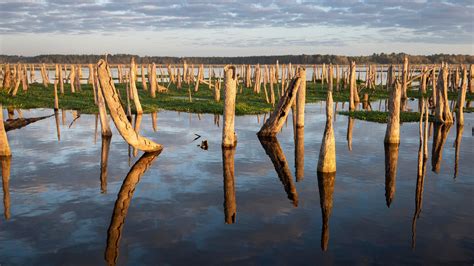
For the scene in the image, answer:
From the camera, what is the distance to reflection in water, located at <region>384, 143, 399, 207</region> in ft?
40.6

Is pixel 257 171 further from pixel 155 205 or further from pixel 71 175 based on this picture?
pixel 71 175

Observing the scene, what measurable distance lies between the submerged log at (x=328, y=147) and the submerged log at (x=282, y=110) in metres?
5.17

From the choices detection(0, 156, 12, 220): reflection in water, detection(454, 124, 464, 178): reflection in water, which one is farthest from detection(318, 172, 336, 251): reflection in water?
detection(0, 156, 12, 220): reflection in water

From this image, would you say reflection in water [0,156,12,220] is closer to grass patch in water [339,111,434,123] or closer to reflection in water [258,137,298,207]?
reflection in water [258,137,298,207]

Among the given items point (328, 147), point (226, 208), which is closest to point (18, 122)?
point (226, 208)

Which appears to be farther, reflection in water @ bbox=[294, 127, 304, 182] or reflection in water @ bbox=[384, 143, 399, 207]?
reflection in water @ bbox=[294, 127, 304, 182]

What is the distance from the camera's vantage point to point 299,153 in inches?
688

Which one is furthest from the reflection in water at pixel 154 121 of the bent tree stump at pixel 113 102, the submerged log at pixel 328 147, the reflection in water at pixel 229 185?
the submerged log at pixel 328 147

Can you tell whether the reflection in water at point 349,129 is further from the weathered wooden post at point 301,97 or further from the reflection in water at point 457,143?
the reflection in water at point 457,143

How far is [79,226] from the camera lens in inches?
388

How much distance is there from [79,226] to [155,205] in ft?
6.49

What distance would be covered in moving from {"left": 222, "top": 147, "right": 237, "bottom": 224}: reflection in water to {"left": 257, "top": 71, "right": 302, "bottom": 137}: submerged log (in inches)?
114

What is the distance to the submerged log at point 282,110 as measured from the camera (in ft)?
61.2

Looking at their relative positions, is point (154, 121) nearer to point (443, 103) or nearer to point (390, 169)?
point (390, 169)
